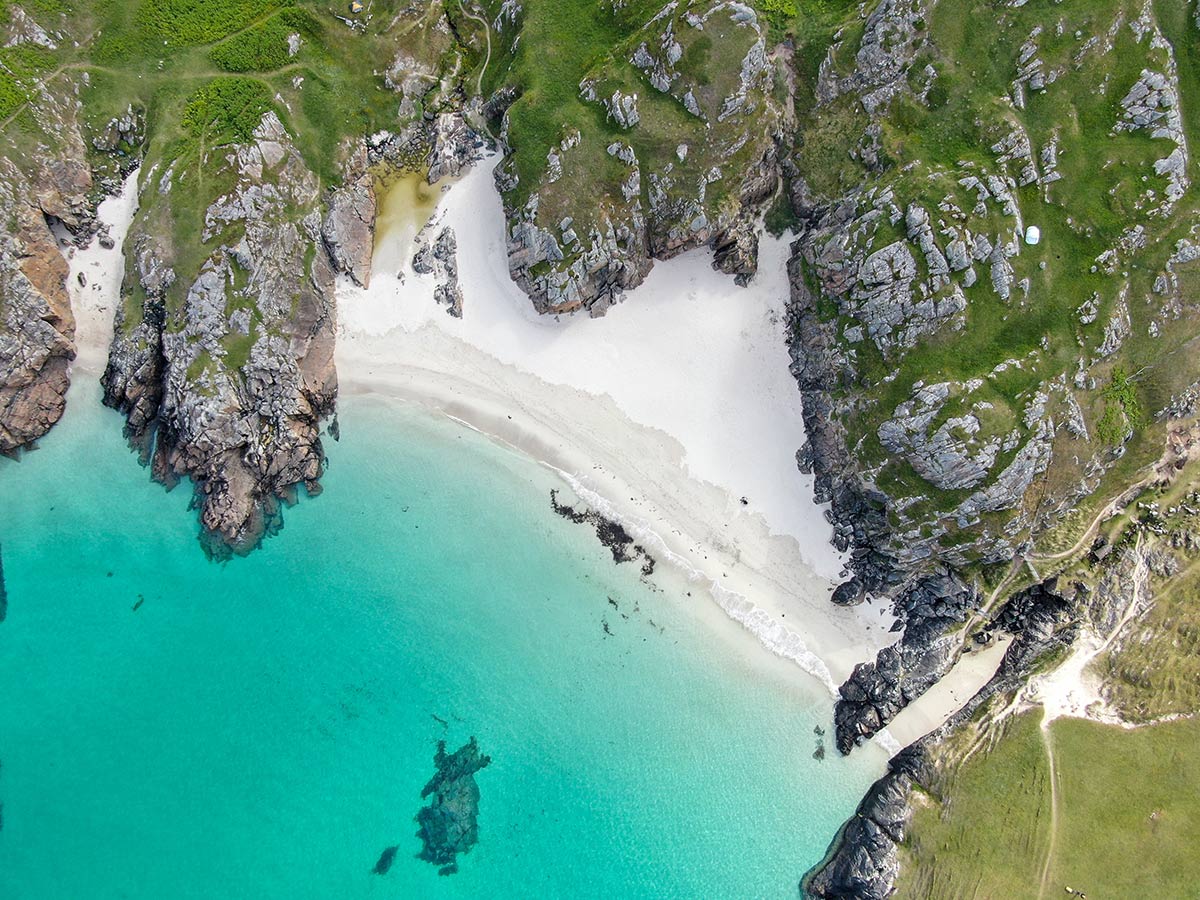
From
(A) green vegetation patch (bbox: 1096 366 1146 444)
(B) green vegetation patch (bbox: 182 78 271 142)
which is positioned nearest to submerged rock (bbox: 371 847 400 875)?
(B) green vegetation patch (bbox: 182 78 271 142)

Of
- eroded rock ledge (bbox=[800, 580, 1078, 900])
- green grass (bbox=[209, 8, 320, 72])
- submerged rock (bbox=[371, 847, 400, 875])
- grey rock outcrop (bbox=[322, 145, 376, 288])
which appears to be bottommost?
submerged rock (bbox=[371, 847, 400, 875])

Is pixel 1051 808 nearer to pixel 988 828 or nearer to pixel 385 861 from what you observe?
pixel 988 828

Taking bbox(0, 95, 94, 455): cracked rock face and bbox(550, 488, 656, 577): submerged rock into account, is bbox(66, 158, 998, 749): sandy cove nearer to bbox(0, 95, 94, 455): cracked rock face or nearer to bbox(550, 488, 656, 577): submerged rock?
bbox(550, 488, 656, 577): submerged rock

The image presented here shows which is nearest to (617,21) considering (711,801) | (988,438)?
(988,438)


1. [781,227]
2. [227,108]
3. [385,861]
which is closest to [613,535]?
[781,227]

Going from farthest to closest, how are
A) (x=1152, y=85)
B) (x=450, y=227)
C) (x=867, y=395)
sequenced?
(x=450, y=227) < (x=867, y=395) < (x=1152, y=85)

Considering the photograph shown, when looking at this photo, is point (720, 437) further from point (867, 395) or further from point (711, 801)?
point (711, 801)
